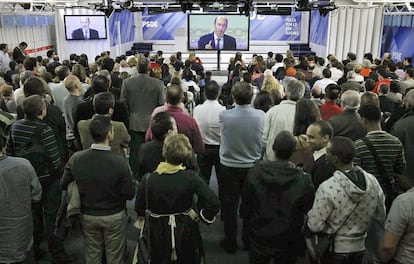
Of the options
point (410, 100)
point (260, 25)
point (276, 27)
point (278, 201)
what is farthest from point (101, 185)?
point (276, 27)

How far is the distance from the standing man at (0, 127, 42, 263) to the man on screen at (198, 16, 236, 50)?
41.5ft

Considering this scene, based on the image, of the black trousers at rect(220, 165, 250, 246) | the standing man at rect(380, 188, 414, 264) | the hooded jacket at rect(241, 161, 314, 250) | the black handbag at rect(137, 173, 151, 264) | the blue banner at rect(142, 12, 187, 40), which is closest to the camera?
the standing man at rect(380, 188, 414, 264)

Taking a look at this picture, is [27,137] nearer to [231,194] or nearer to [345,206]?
[231,194]

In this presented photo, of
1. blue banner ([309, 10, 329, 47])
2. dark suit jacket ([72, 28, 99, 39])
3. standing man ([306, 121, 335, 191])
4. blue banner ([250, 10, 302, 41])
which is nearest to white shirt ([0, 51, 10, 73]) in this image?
dark suit jacket ([72, 28, 99, 39])

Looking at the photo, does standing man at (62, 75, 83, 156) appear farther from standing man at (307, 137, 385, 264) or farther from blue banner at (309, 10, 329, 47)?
blue banner at (309, 10, 329, 47)

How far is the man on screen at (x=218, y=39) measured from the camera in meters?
14.9

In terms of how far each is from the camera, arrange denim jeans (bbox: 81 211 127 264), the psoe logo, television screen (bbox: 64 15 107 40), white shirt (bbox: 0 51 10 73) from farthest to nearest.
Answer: the psoe logo < television screen (bbox: 64 15 107 40) < white shirt (bbox: 0 51 10 73) < denim jeans (bbox: 81 211 127 264)

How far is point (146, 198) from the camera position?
2568 mm

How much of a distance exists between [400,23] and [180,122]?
11.3 m

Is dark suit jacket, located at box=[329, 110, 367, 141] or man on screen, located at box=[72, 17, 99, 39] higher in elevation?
man on screen, located at box=[72, 17, 99, 39]

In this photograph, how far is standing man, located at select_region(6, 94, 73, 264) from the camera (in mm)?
3164

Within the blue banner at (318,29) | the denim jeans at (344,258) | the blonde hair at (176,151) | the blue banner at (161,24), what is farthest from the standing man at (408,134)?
the blue banner at (161,24)

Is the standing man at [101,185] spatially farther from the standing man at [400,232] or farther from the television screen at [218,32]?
the television screen at [218,32]

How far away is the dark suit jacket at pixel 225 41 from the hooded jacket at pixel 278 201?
12.8 m
